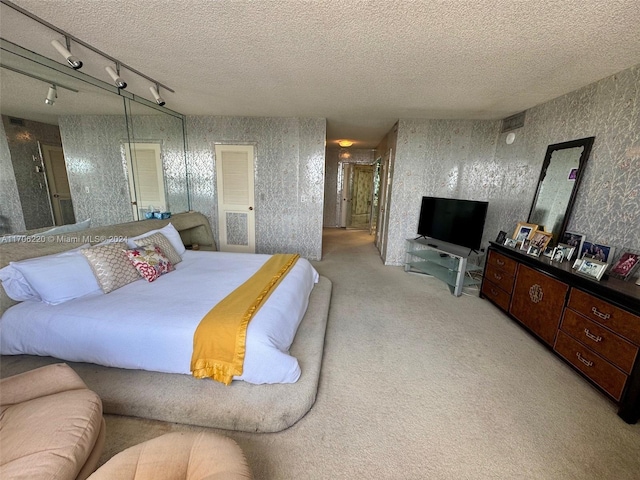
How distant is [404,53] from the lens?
1984mm

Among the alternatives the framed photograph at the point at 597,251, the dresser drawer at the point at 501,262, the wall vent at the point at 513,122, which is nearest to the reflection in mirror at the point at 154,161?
the dresser drawer at the point at 501,262

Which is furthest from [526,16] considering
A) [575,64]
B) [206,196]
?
[206,196]

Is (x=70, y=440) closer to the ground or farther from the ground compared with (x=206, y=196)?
closer to the ground

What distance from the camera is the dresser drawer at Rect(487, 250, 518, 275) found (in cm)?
270

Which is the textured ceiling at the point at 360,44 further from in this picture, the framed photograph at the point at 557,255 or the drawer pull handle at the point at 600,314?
the drawer pull handle at the point at 600,314

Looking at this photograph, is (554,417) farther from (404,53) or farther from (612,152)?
(404,53)

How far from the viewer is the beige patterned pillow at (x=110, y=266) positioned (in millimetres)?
1930

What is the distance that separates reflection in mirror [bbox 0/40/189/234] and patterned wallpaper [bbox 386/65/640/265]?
3805 millimetres

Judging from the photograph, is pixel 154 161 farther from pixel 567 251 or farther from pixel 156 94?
pixel 567 251

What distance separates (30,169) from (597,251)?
4729 mm

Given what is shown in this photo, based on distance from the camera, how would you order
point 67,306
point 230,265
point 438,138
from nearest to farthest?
point 67,306 < point 230,265 < point 438,138

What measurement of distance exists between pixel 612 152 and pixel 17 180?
4839 mm

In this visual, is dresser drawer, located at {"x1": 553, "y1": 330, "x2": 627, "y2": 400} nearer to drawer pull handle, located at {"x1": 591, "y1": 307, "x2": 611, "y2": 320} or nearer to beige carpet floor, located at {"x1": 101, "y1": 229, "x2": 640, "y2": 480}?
beige carpet floor, located at {"x1": 101, "y1": 229, "x2": 640, "y2": 480}

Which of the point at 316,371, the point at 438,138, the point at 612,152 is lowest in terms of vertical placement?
the point at 316,371
